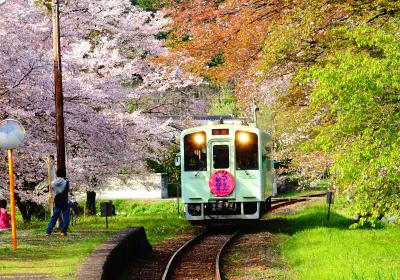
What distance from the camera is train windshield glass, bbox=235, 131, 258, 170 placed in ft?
68.1

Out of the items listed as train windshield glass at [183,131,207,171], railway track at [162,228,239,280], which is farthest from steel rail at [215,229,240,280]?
train windshield glass at [183,131,207,171]

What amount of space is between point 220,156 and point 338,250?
18.9 ft

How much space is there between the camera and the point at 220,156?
20859 mm

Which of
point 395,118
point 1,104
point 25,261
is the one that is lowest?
point 25,261

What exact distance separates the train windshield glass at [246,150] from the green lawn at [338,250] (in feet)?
6.92

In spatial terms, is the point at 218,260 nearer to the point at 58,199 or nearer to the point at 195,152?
the point at 58,199

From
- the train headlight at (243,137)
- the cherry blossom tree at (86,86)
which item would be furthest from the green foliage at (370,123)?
the cherry blossom tree at (86,86)

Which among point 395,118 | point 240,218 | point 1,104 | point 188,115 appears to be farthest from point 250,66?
point 188,115

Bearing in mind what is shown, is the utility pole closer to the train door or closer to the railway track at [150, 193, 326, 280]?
the railway track at [150, 193, 326, 280]

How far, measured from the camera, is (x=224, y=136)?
20766 millimetres

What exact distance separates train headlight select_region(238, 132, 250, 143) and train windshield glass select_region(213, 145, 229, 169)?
1.35ft

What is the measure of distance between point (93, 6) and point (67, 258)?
15.5 m

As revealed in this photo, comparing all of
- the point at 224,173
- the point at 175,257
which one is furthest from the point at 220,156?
the point at 175,257

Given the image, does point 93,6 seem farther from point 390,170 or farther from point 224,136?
point 390,170
